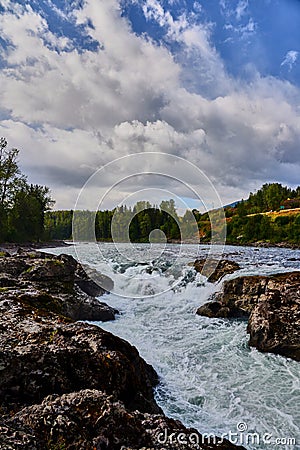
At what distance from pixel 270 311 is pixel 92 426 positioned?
827cm

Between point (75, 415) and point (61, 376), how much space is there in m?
1.08

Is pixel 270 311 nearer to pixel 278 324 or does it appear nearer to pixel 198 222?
pixel 278 324

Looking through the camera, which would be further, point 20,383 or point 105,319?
point 105,319

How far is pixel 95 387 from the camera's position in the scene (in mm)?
4367

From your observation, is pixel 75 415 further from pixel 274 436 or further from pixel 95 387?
pixel 274 436

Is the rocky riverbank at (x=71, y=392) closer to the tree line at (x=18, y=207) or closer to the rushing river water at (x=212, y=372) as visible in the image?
the rushing river water at (x=212, y=372)

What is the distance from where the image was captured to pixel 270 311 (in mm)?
9898

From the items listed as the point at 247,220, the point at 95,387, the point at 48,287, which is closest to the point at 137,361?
the point at 95,387

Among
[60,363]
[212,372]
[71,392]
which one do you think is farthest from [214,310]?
[71,392]

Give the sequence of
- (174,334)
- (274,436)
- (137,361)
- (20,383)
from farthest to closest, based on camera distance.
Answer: (174,334)
(137,361)
(274,436)
(20,383)

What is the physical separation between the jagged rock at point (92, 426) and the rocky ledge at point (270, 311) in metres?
6.47

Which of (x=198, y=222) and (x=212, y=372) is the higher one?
(x=198, y=222)

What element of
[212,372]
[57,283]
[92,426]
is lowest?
[212,372]

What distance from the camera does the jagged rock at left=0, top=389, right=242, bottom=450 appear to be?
3.07m
